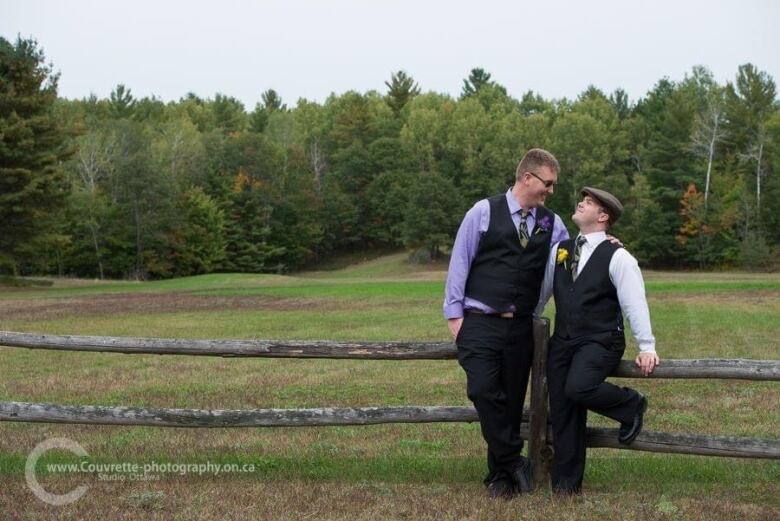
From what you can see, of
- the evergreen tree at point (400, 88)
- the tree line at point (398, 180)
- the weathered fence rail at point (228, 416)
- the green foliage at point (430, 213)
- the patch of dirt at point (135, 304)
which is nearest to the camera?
the weathered fence rail at point (228, 416)

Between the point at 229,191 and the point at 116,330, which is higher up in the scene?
the point at 229,191

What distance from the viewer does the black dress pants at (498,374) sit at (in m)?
5.87

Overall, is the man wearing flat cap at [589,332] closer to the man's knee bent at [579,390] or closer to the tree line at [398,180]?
the man's knee bent at [579,390]

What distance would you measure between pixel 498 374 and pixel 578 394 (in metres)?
0.57

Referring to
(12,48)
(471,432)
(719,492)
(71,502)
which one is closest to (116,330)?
(471,432)

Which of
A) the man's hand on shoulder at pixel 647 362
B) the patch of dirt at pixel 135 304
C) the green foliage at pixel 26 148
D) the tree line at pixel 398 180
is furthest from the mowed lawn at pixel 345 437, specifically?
the tree line at pixel 398 180

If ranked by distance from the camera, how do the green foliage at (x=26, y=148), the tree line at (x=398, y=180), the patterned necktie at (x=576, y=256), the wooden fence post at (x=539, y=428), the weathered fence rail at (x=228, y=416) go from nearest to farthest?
the patterned necktie at (x=576, y=256)
the wooden fence post at (x=539, y=428)
the weathered fence rail at (x=228, y=416)
the green foliage at (x=26, y=148)
the tree line at (x=398, y=180)

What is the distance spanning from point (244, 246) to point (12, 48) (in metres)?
35.0

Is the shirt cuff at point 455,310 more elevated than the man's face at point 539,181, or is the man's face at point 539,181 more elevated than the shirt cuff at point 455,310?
the man's face at point 539,181

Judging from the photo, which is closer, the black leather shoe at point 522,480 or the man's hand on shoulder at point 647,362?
the man's hand on shoulder at point 647,362

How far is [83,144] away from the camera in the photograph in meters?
70.5

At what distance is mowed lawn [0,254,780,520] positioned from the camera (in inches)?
226

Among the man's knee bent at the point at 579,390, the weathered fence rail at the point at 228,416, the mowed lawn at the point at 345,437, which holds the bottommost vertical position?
the mowed lawn at the point at 345,437

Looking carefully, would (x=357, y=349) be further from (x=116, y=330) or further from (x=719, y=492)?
(x=116, y=330)
